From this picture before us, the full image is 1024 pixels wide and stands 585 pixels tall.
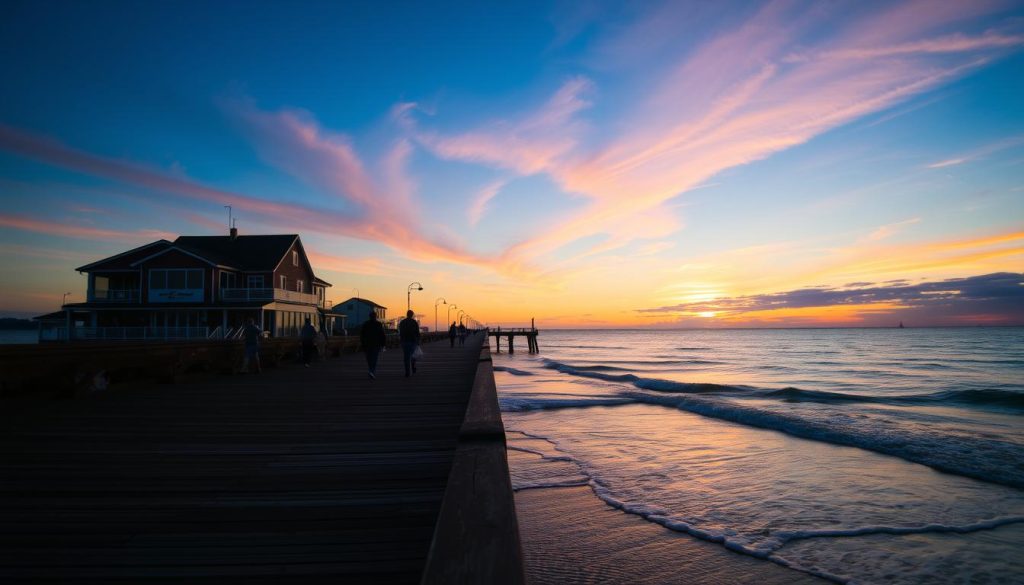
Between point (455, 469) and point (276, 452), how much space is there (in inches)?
107

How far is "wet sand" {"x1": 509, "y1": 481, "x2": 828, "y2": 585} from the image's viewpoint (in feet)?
15.4

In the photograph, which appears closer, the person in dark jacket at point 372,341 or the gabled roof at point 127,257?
the person in dark jacket at point 372,341

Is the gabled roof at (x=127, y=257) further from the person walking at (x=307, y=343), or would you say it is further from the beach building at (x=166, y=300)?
the person walking at (x=307, y=343)

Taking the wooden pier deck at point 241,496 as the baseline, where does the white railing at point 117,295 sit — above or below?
above

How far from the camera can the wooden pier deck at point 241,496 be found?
2551 millimetres

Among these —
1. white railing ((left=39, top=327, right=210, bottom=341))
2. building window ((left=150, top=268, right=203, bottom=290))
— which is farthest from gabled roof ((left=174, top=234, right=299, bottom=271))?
white railing ((left=39, top=327, right=210, bottom=341))

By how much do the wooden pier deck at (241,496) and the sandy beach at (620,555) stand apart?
1.41 m

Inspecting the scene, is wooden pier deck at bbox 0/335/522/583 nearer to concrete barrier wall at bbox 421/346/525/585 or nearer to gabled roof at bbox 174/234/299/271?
concrete barrier wall at bbox 421/346/525/585

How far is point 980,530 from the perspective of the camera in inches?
241

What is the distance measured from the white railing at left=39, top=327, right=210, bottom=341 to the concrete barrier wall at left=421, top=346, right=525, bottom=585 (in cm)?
3636

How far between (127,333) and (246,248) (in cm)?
1041

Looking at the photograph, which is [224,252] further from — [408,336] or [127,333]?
[408,336]

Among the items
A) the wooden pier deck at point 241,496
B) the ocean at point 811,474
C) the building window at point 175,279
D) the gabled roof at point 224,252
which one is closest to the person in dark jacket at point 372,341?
the ocean at point 811,474

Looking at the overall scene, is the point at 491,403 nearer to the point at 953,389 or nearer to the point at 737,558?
the point at 737,558
